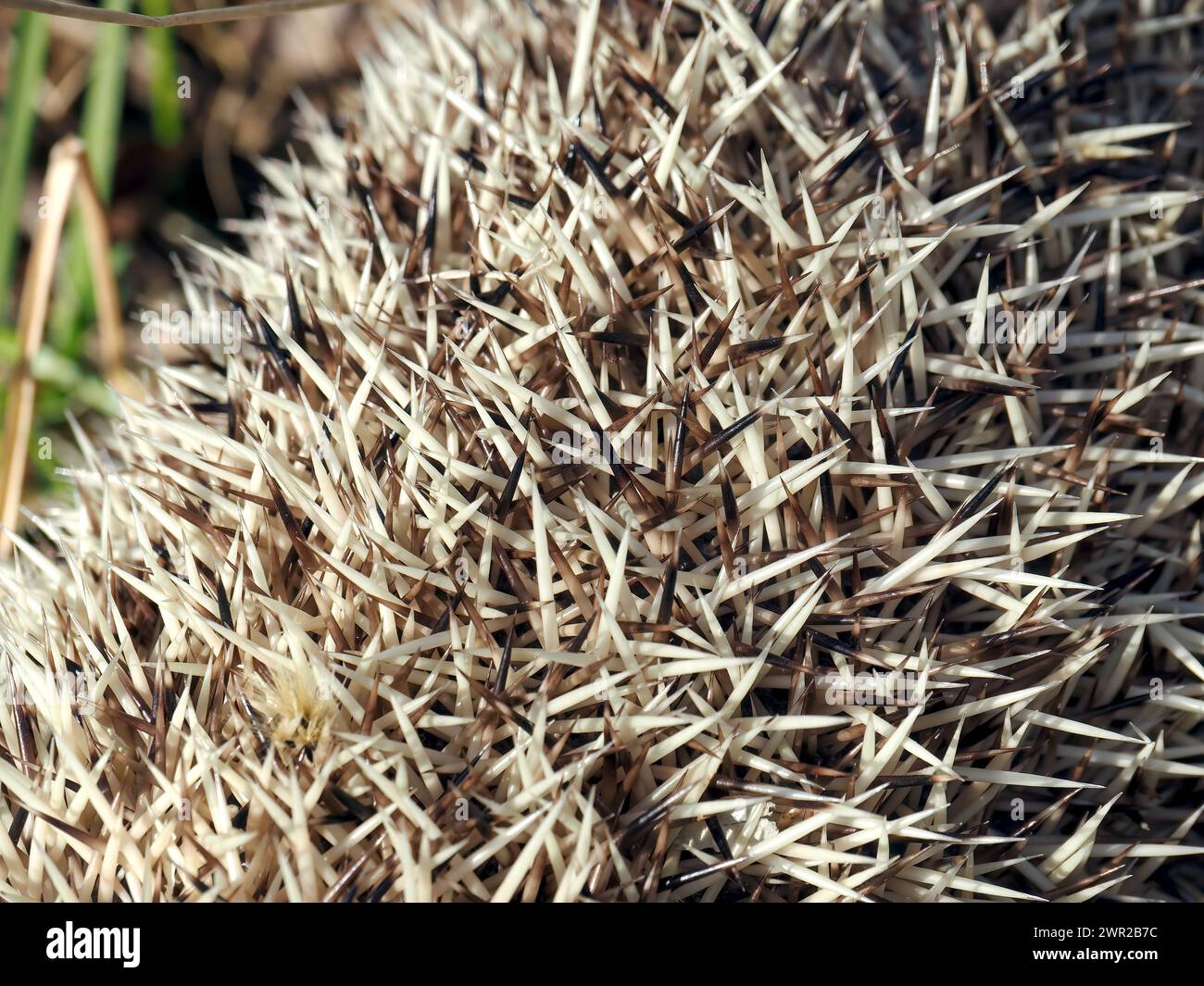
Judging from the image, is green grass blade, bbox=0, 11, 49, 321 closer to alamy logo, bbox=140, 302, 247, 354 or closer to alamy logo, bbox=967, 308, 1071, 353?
alamy logo, bbox=140, 302, 247, 354

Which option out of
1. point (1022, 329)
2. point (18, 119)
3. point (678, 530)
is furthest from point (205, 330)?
point (1022, 329)

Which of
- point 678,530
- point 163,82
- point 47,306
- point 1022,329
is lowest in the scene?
point 678,530
